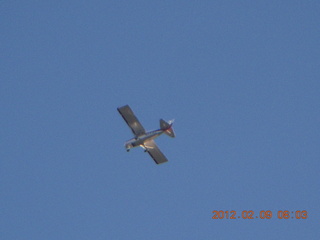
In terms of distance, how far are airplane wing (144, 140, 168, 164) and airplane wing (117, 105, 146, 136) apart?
1.90m

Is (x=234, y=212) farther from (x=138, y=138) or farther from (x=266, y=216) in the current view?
(x=138, y=138)

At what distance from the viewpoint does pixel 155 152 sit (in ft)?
216

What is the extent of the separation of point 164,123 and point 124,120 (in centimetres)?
389

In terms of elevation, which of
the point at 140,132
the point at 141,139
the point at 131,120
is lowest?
the point at 141,139

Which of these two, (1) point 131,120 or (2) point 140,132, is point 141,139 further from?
(1) point 131,120

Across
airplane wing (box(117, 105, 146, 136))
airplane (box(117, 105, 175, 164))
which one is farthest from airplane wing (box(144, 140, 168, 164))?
airplane wing (box(117, 105, 146, 136))

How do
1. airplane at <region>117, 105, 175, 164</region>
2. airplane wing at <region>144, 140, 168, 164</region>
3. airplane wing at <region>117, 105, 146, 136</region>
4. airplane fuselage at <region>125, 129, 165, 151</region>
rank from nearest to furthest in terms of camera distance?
airplane wing at <region>117, 105, 146, 136</region> < airplane at <region>117, 105, 175, 164</region> < airplane fuselage at <region>125, 129, 165, 151</region> < airplane wing at <region>144, 140, 168, 164</region>

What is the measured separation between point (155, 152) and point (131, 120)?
533 centimetres

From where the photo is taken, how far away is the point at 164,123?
2462 inches

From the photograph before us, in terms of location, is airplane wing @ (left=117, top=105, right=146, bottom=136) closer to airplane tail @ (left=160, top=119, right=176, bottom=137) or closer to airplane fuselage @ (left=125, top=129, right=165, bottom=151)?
airplane fuselage @ (left=125, top=129, right=165, bottom=151)

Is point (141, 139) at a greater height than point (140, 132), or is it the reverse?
point (140, 132)

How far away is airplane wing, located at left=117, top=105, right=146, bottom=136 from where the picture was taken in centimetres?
6147

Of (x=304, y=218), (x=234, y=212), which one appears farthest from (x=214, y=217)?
(x=304, y=218)

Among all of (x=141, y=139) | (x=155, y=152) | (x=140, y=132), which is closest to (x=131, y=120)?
(x=140, y=132)
